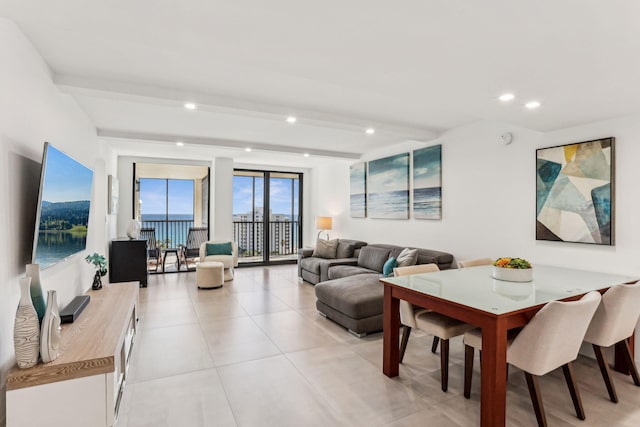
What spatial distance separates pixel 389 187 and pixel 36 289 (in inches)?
195

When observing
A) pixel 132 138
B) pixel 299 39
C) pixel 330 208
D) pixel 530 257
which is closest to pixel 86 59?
pixel 299 39

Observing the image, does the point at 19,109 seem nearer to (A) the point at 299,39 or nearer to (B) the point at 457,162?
(A) the point at 299,39

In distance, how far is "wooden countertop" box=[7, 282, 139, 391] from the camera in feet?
5.90

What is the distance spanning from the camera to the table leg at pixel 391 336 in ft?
8.96

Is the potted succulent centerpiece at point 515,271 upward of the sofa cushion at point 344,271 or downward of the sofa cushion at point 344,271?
upward

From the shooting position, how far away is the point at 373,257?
560 cm

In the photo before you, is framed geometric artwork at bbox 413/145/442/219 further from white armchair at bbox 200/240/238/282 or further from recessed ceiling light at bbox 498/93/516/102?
white armchair at bbox 200/240/238/282

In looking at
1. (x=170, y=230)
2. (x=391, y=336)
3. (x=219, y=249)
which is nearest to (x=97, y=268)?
(x=219, y=249)

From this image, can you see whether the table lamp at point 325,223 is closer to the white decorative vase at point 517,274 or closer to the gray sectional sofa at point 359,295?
the gray sectional sofa at point 359,295

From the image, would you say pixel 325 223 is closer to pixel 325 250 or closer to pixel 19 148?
pixel 325 250

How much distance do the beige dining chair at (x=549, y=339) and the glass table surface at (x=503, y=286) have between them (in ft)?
0.50

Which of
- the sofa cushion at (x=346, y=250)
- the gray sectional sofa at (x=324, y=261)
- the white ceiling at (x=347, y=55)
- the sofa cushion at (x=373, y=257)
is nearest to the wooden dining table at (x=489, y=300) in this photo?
the white ceiling at (x=347, y=55)

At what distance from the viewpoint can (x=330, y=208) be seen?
7961 millimetres

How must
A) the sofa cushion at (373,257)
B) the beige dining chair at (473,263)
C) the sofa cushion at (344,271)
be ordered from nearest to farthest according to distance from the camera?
the beige dining chair at (473,263)
the sofa cushion at (344,271)
the sofa cushion at (373,257)
